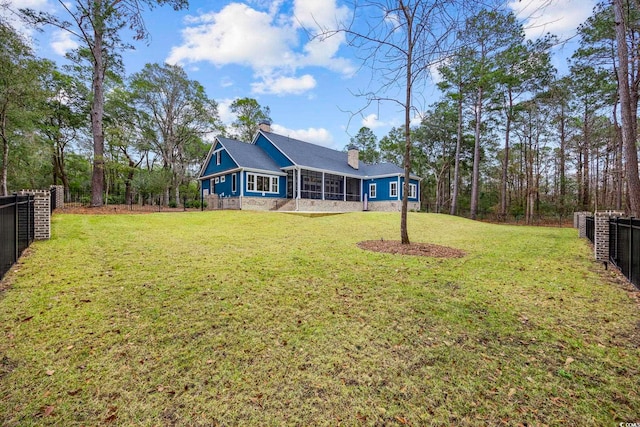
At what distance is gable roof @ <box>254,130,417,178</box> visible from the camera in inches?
834

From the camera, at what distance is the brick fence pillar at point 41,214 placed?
6219 millimetres

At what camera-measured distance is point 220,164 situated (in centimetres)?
2047

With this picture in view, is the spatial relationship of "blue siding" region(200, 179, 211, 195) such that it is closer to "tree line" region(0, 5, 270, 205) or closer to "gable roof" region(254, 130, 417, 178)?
"tree line" region(0, 5, 270, 205)

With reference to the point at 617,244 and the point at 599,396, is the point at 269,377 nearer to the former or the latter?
the point at 599,396

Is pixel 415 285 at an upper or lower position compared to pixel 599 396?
upper

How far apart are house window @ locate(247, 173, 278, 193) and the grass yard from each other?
1381cm

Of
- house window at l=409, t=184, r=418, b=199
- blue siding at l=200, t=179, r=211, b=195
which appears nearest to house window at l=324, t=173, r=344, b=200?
house window at l=409, t=184, r=418, b=199

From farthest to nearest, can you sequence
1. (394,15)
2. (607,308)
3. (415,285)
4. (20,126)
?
(20,126) < (394,15) < (415,285) < (607,308)

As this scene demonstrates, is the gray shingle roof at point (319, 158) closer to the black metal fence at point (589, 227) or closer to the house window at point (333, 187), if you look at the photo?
the house window at point (333, 187)

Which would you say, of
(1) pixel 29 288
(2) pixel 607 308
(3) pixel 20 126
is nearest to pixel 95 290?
(1) pixel 29 288

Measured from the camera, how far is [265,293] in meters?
3.89

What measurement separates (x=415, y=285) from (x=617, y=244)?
4.97m

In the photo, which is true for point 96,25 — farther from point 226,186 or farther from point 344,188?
point 344,188

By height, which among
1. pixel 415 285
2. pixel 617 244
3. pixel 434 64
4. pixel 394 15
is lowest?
pixel 415 285
